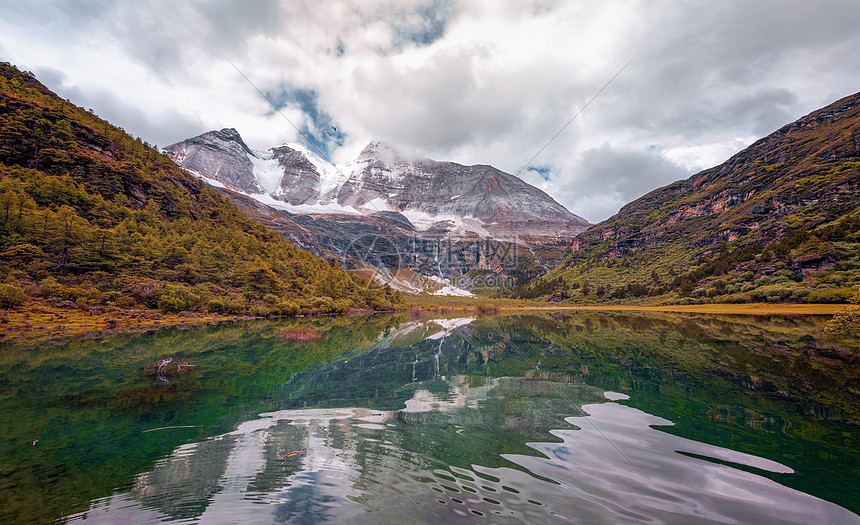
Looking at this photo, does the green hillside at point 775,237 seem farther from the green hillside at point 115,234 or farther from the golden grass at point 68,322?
the green hillside at point 115,234

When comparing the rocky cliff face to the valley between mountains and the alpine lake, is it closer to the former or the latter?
the valley between mountains

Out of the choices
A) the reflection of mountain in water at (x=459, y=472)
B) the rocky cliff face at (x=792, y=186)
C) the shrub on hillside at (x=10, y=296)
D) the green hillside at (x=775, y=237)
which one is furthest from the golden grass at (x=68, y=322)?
the rocky cliff face at (x=792, y=186)

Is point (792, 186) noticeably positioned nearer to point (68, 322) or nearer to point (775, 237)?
point (775, 237)

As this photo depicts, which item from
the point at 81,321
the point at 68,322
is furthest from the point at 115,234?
the point at 68,322

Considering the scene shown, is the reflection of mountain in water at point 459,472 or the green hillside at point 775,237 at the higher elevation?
the green hillside at point 775,237

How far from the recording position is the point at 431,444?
331 inches

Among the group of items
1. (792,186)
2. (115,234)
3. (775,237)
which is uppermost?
(792,186)

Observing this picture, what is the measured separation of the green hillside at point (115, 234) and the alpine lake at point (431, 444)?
35.8m

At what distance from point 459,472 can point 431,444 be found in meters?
1.85

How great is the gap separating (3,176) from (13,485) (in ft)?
244

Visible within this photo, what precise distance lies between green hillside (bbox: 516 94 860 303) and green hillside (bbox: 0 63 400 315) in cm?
10533

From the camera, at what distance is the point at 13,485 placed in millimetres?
6008

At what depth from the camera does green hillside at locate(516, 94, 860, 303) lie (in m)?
78.7

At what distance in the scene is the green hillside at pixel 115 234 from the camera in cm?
4375
